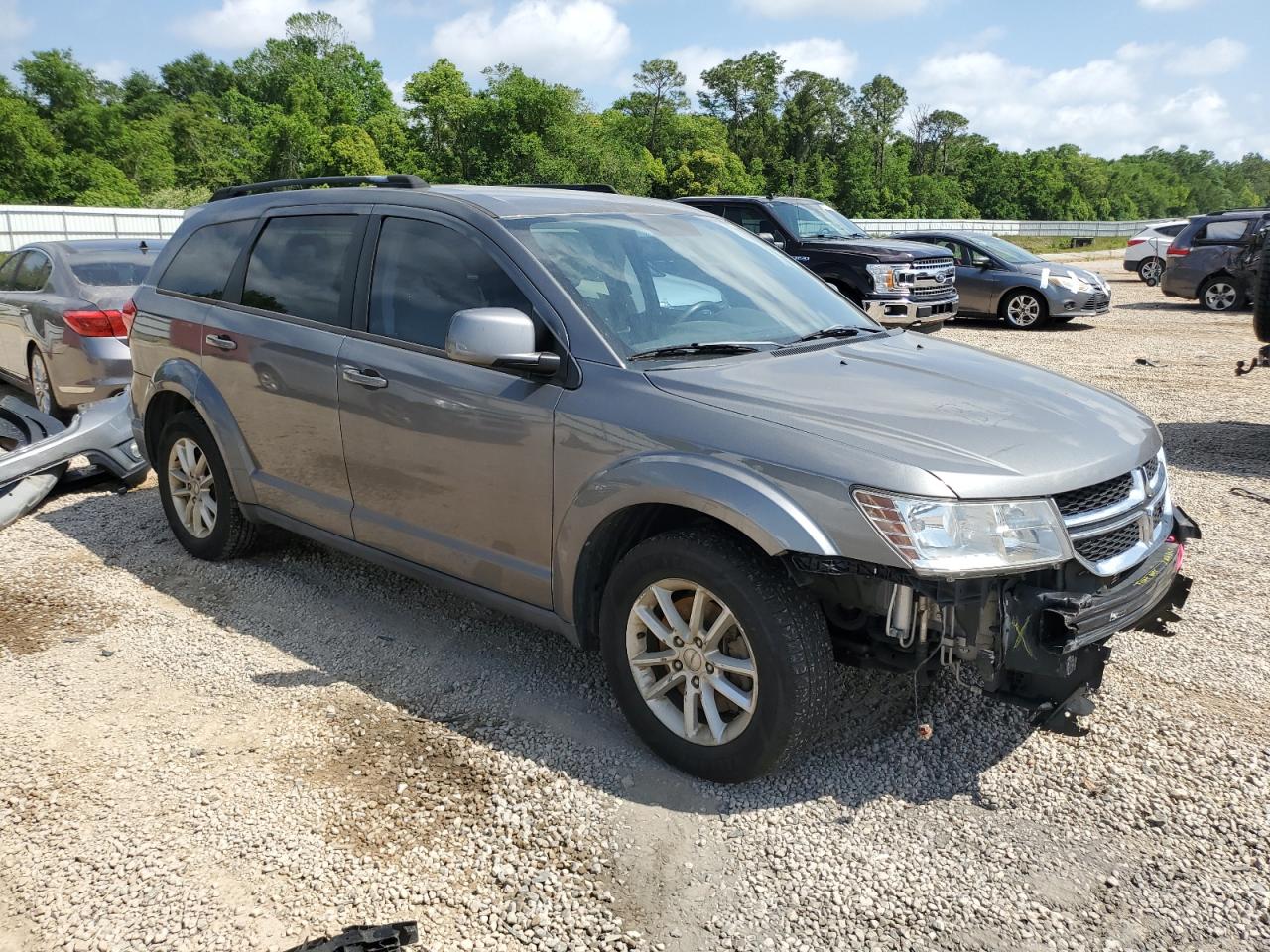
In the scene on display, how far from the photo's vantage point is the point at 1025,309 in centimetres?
1609

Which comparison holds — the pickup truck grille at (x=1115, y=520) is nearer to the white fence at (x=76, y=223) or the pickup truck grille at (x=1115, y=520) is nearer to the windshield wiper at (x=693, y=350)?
the windshield wiper at (x=693, y=350)

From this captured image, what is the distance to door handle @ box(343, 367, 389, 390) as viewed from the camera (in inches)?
161

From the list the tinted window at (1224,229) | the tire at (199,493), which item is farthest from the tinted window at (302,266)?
the tinted window at (1224,229)

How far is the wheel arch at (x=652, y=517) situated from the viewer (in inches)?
116

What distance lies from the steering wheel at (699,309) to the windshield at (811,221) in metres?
10.6

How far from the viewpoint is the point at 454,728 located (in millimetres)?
3719

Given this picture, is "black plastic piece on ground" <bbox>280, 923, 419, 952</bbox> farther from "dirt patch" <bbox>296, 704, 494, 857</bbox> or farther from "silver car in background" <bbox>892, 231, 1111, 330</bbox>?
"silver car in background" <bbox>892, 231, 1111, 330</bbox>

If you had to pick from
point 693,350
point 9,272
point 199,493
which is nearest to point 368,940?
point 693,350

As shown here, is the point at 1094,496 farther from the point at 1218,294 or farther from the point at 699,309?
the point at 1218,294

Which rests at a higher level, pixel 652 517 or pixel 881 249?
pixel 881 249

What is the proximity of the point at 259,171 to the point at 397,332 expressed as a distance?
198 feet

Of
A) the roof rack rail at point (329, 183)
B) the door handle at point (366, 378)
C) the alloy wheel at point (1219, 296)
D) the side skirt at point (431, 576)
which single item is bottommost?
the side skirt at point (431, 576)

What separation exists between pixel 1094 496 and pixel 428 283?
8.32 ft

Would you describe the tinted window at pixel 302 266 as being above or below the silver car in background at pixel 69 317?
above
